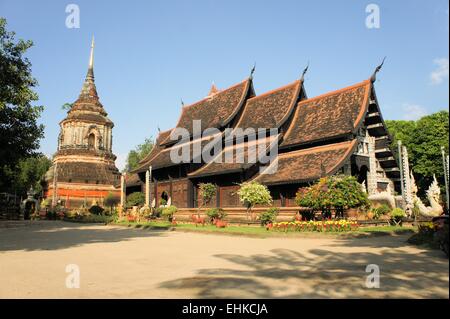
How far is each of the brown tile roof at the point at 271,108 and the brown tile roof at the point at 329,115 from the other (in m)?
1.13

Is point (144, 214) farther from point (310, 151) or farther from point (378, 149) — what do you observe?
point (378, 149)

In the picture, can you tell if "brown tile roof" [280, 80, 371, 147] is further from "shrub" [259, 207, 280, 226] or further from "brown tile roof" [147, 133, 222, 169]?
"shrub" [259, 207, 280, 226]

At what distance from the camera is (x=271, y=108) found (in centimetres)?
2872

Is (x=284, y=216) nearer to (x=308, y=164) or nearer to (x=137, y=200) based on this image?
(x=308, y=164)

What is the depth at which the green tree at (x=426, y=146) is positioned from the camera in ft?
116

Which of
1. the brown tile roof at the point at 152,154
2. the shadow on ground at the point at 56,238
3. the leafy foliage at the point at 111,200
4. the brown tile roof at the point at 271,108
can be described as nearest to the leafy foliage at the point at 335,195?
the shadow on ground at the point at 56,238

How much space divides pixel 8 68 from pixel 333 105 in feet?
64.7

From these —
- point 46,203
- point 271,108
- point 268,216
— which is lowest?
point 268,216

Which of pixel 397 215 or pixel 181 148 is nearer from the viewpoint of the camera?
pixel 397 215

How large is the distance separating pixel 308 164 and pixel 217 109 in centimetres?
1240

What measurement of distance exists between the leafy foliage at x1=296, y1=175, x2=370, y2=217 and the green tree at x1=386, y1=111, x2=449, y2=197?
21.5m

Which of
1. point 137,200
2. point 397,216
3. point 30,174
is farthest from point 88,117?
point 397,216

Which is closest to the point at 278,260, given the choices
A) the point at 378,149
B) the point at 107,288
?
the point at 107,288

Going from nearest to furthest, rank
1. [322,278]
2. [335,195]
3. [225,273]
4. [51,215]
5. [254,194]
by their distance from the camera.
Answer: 1. [322,278]
2. [225,273]
3. [335,195]
4. [254,194]
5. [51,215]
